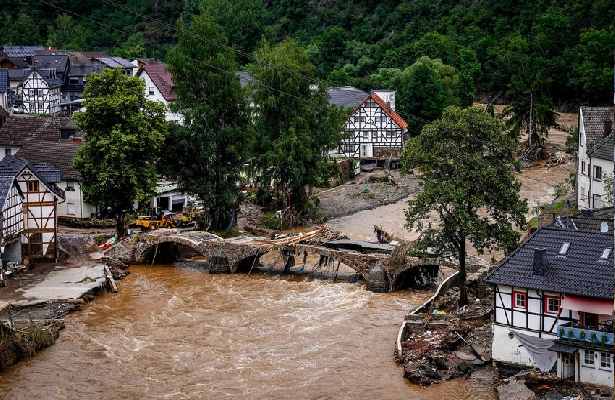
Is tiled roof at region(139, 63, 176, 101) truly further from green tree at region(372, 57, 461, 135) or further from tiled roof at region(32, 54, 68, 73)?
green tree at region(372, 57, 461, 135)

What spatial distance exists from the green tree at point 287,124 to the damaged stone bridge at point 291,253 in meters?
9.58

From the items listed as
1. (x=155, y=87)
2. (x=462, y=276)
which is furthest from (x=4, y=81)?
(x=462, y=276)

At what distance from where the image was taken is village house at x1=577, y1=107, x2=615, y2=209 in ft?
181

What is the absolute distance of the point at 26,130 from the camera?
73.8 metres

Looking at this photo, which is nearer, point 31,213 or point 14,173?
point 14,173

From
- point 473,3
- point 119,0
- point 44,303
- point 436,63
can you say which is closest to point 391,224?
point 44,303

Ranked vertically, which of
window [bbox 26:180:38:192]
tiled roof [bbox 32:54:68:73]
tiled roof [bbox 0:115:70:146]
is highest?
tiled roof [bbox 32:54:68:73]

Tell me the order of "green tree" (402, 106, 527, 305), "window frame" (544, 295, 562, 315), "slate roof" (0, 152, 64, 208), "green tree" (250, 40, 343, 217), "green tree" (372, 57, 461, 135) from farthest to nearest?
1. "green tree" (372, 57, 461, 135)
2. "green tree" (250, 40, 343, 217)
3. "slate roof" (0, 152, 64, 208)
4. "green tree" (402, 106, 527, 305)
5. "window frame" (544, 295, 562, 315)

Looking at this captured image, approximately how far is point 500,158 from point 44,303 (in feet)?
84.1

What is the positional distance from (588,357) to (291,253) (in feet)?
83.9

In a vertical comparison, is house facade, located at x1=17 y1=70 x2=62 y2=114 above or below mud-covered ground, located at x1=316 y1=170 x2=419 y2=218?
above

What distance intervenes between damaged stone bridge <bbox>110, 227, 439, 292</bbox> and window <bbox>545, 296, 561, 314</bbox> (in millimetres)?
15665

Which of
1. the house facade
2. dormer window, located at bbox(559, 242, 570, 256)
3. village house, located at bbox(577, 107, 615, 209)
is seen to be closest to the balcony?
dormer window, located at bbox(559, 242, 570, 256)

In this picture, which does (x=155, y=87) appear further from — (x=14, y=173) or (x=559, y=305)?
(x=559, y=305)
